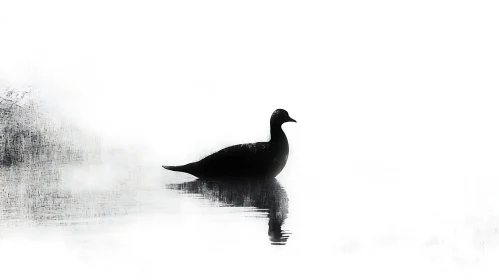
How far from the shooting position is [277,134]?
8547 mm

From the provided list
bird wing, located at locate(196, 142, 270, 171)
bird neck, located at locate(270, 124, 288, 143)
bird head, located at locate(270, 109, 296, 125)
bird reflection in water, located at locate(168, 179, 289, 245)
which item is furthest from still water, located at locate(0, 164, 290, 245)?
bird head, located at locate(270, 109, 296, 125)

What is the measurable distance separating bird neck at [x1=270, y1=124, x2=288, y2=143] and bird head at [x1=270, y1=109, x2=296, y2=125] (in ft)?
0.16

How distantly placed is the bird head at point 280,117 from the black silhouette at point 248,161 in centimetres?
7

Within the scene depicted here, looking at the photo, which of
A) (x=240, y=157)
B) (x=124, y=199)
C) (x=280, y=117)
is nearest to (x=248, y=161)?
(x=240, y=157)

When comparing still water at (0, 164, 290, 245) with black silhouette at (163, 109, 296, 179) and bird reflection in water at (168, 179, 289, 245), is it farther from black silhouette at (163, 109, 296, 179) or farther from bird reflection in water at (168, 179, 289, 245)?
black silhouette at (163, 109, 296, 179)

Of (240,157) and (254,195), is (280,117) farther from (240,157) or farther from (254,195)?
(254,195)

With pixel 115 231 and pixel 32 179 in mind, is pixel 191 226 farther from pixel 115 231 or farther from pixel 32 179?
pixel 32 179

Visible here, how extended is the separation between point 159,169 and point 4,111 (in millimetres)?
2950

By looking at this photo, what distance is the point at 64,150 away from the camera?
10758 millimetres

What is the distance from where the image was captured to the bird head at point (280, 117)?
8.61 meters

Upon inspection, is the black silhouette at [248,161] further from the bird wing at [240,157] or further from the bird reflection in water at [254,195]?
the bird reflection in water at [254,195]

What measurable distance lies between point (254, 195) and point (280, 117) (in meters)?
1.82

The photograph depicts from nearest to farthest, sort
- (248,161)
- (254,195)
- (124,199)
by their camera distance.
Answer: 1. (124,199)
2. (254,195)
3. (248,161)

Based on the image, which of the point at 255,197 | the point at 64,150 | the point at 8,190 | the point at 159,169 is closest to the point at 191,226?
the point at 255,197
